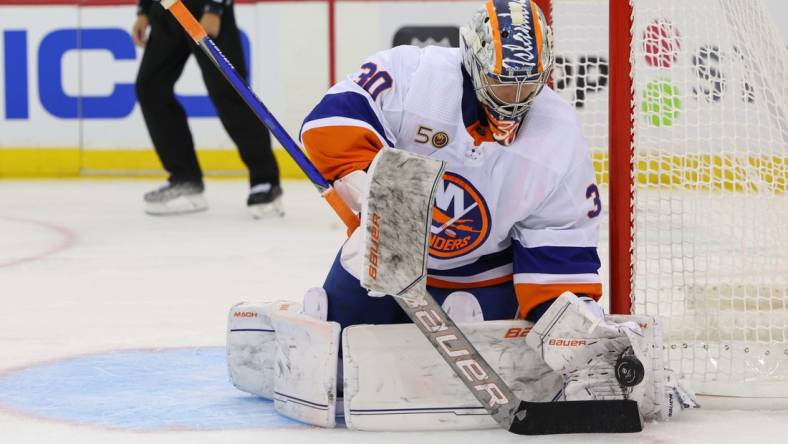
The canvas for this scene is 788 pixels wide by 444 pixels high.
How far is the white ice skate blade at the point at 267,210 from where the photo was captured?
509 cm

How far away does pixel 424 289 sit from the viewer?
1973mm

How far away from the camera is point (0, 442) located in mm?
2041

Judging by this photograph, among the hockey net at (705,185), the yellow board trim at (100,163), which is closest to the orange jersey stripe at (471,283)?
the hockey net at (705,185)

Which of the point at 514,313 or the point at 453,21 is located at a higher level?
the point at 453,21

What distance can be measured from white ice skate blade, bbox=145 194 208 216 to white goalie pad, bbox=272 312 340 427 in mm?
3067

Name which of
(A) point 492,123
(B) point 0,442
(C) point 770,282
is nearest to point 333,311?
(A) point 492,123

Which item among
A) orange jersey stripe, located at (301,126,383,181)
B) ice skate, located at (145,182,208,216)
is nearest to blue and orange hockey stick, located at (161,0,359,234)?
orange jersey stripe, located at (301,126,383,181)

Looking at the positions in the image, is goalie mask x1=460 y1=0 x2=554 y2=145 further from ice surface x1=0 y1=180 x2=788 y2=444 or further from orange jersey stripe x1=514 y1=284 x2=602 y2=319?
ice surface x1=0 y1=180 x2=788 y2=444

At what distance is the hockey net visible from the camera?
2.38m

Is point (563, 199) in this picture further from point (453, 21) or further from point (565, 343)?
point (453, 21)

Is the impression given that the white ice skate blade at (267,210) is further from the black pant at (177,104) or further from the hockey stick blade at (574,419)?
the hockey stick blade at (574,419)

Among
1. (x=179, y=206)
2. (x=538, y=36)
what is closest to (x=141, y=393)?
(x=538, y=36)

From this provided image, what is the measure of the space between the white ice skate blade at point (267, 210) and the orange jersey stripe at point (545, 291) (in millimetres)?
2931

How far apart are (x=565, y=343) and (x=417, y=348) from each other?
214 mm
